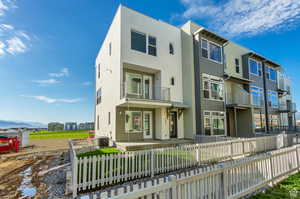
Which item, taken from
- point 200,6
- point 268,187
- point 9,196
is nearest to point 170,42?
point 200,6

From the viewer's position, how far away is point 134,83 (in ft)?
42.5

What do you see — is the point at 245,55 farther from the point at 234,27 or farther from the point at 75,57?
the point at 75,57

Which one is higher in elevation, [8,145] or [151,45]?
[151,45]

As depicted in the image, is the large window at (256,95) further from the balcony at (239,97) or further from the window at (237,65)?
the window at (237,65)

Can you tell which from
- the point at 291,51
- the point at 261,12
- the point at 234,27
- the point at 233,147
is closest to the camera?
the point at 233,147

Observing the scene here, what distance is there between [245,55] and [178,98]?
39.8ft

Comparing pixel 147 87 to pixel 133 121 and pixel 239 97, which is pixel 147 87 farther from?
pixel 239 97

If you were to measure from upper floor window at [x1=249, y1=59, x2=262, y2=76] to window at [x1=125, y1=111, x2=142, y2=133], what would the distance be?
16340mm

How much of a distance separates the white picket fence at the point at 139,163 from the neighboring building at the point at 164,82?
186 inches

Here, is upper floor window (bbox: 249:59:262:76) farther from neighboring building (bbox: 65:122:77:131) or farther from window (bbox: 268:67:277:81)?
neighboring building (bbox: 65:122:77:131)

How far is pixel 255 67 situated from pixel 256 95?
402 cm

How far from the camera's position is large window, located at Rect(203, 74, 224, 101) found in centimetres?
1396

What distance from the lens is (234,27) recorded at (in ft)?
52.8

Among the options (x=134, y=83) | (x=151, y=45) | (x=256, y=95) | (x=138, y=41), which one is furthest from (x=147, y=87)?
(x=256, y=95)
